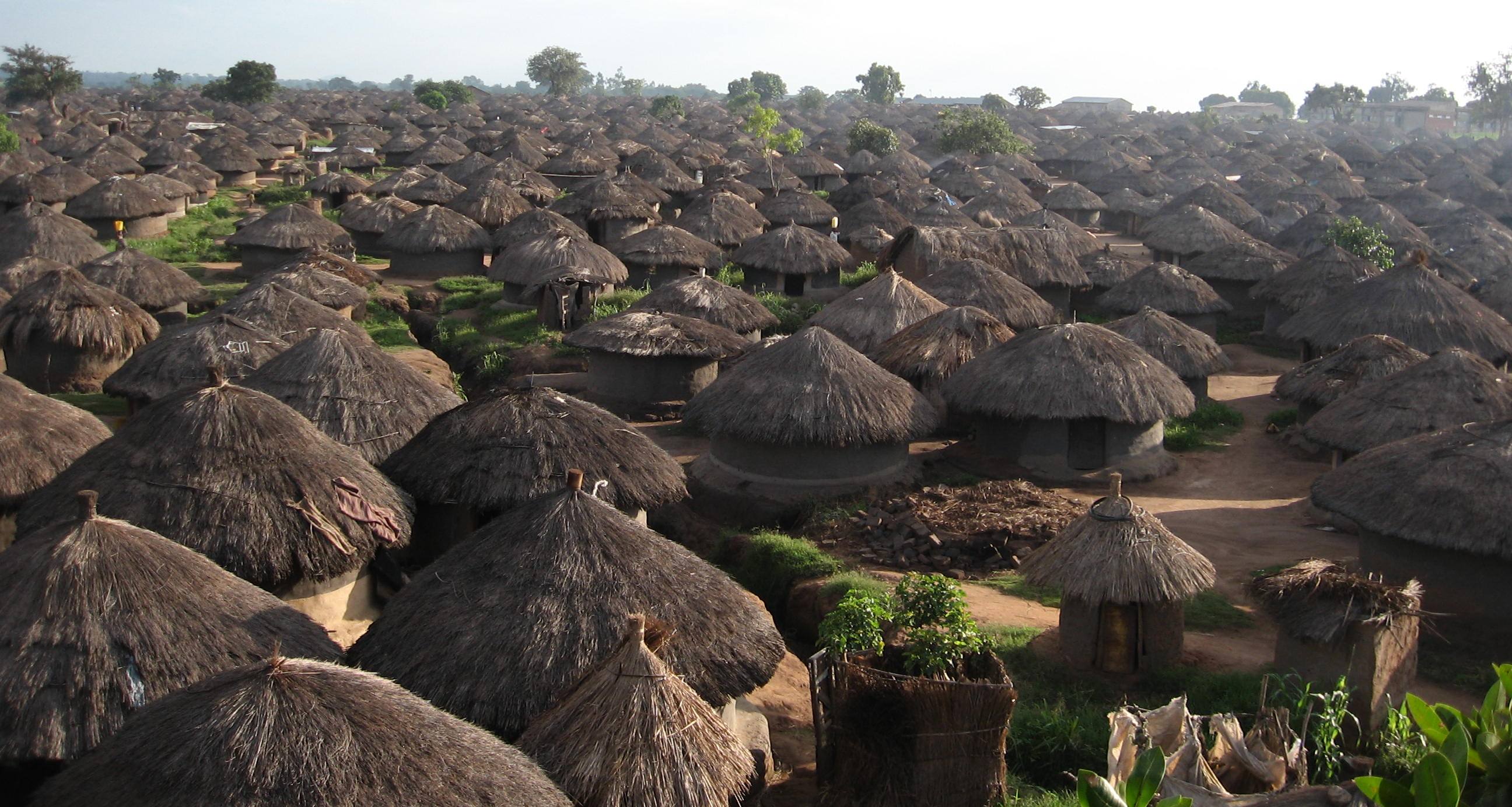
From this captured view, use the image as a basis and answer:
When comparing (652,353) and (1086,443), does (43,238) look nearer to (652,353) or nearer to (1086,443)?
(652,353)

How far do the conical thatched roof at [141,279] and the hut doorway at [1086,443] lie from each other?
1681cm

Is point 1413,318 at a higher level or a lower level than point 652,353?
higher

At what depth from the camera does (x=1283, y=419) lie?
854 inches

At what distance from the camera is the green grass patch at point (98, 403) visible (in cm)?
1997

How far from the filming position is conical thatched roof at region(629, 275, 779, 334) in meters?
23.4

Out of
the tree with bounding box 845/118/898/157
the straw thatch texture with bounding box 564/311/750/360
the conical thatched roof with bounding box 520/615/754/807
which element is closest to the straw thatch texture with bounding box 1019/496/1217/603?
the conical thatched roof with bounding box 520/615/754/807

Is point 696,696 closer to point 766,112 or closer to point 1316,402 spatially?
point 1316,402

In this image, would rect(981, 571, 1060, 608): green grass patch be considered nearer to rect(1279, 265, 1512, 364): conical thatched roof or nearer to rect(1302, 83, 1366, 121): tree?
rect(1279, 265, 1512, 364): conical thatched roof

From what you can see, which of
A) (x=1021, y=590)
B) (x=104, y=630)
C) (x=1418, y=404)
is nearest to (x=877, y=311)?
(x=1418, y=404)

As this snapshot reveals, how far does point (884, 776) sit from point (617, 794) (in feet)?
7.80

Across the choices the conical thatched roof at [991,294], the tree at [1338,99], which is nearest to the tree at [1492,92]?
the tree at [1338,99]

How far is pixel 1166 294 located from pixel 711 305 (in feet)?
31.9

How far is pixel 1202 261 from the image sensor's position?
2991cm

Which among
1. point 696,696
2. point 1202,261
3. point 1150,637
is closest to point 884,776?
point 696,696
